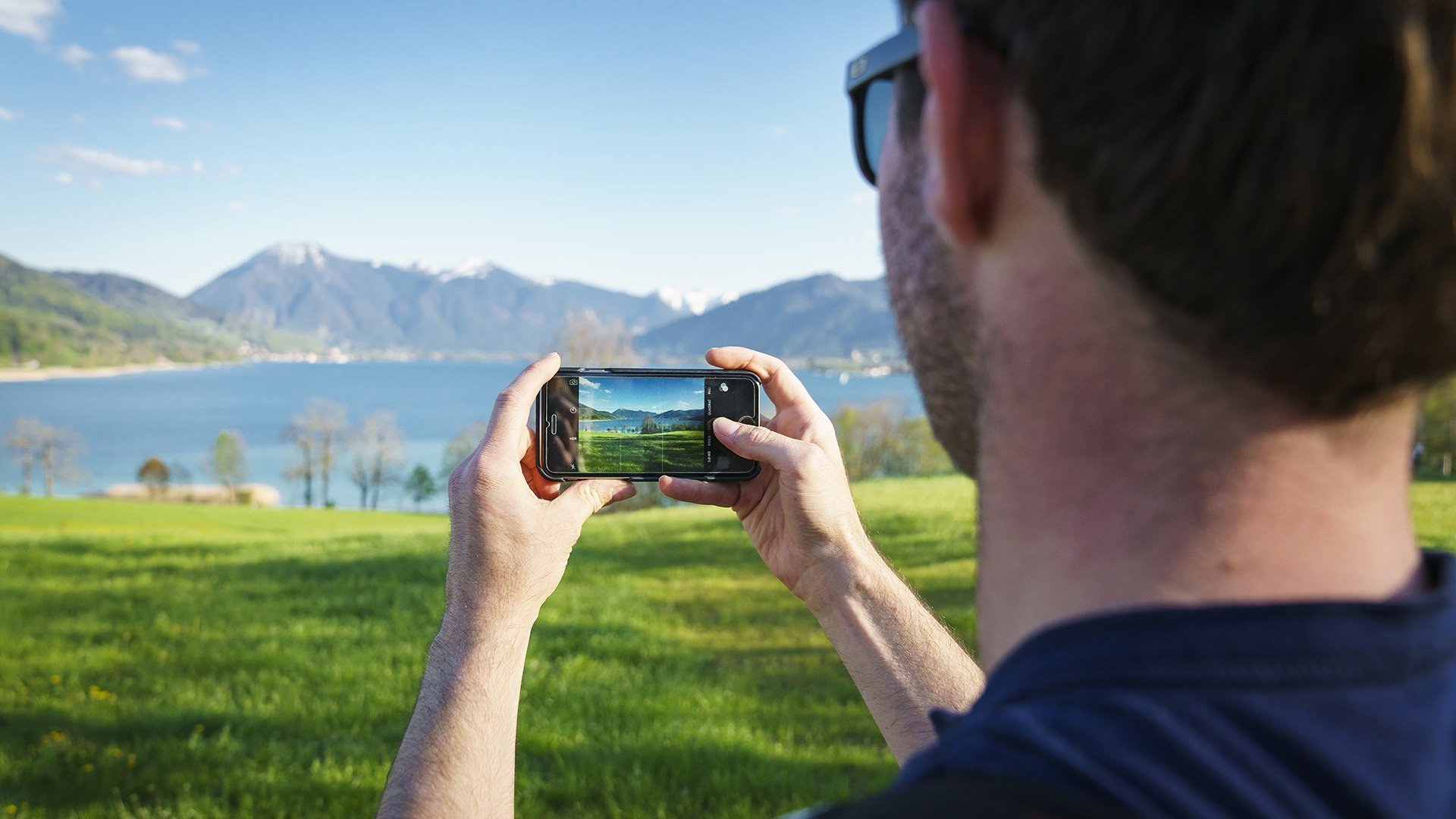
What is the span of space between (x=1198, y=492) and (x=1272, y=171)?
25 centimetres

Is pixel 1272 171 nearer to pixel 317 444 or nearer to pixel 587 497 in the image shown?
pixel 587 497

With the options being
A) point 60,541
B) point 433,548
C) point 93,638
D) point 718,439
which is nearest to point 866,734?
point 718,439

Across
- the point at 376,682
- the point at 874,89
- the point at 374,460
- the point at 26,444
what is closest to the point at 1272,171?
the point at 874,89

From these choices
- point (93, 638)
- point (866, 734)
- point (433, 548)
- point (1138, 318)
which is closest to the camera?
point (1138, 318)

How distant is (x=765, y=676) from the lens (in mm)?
5488

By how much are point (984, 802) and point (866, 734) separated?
4175 millimetres

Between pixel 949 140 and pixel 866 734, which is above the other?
pixel 949 140

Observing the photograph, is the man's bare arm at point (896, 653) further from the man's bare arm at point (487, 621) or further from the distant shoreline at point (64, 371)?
the distant shoreline at point (64, 371)

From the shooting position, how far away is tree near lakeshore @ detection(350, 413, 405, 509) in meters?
76.8

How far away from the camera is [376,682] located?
205 inches

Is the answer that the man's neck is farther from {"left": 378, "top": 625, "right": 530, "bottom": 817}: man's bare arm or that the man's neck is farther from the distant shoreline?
the distant shoreline

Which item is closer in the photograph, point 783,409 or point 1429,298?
point 1429,298

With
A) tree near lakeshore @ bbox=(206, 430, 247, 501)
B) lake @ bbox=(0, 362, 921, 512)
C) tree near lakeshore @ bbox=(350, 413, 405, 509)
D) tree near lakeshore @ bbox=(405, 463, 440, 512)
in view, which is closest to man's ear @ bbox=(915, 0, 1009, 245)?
lake @ bbox=(0, 362, 921, 512)

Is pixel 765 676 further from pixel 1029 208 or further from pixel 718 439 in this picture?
pixel 1029 208
